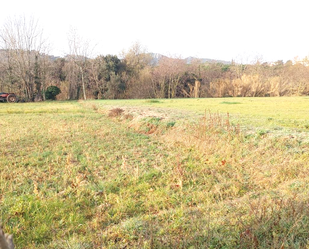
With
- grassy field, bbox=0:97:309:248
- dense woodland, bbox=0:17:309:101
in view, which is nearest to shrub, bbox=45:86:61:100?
dense woodland, bbox=0:17:309:101

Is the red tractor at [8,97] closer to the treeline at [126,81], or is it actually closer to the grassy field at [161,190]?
the treeline at [126,81]

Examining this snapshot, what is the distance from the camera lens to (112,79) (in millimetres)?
28641

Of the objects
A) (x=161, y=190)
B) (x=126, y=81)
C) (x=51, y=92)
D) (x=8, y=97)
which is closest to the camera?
(x=161, y=190)

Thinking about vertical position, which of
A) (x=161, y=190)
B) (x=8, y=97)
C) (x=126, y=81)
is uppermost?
(x=126, y=81)

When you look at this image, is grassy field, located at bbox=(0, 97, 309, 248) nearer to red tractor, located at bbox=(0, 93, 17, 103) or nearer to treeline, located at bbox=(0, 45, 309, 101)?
red tractor, located at bbox=(0, 93, 17, 103)

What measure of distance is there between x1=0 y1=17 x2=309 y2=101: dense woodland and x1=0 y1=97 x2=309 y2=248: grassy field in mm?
23329

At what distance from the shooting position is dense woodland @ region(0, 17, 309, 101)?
85.3 ft

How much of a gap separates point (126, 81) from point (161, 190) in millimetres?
27857

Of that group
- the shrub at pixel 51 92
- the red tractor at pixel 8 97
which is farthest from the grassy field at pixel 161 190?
the shrub at pixel 51 92

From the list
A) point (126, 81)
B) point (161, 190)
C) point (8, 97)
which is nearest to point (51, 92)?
point (8, 97)

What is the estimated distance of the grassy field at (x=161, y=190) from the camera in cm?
225

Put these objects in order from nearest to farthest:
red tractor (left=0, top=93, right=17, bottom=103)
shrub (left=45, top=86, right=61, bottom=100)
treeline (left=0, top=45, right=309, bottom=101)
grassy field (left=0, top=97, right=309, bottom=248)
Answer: grassy field (left=0, top=97, right=309, bottom=248) → red tractor (left=0, top=93, right=17, bottom=103) → treeline (left=0, top=45, right=309, bottom=101) → shrub (left=45, top=86, right=61, bottom=100)

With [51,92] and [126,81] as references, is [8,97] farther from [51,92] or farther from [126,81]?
[126,81]

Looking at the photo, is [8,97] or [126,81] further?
[126,81]
